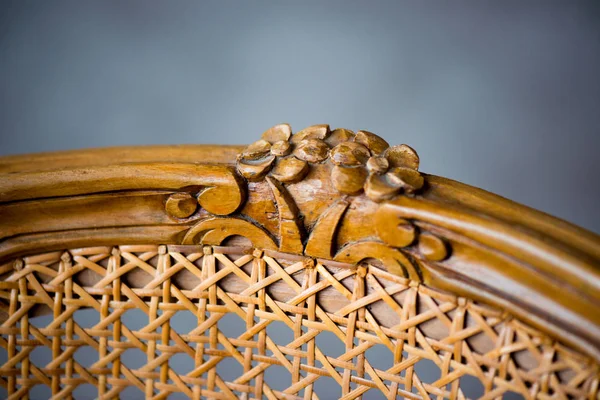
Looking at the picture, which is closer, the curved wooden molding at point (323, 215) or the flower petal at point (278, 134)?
the curved wooden molding at point (323, 215)

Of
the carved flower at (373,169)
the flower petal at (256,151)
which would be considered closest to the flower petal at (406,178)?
the carved flower at (373,169)

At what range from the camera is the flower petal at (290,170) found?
506 millimetres

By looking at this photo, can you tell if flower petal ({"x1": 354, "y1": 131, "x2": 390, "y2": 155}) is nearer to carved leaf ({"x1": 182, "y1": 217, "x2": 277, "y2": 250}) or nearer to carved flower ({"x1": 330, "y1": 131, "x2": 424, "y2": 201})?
carved flower ({"x1": 330, "y1": 131, "x2": 424, "y2": 201})

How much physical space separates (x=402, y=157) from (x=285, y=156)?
9 centimetres

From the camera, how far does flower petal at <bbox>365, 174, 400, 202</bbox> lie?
1.58 feet

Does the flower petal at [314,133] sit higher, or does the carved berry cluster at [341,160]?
the flower petal at [314,133]

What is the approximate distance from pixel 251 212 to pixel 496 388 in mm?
228

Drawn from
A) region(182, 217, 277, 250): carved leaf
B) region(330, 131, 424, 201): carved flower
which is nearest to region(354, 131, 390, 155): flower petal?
region(330, 131, 424, 201): carved flower

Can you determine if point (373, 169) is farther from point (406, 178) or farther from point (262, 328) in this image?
point (262, 328)

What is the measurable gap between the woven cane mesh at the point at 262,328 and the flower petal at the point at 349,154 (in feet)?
0.28

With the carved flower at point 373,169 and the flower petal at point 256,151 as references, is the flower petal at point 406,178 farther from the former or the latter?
the flower petal at point 256,151

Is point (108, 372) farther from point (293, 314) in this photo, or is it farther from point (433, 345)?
point (433, 345)

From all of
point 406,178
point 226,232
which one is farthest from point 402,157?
point 226,232

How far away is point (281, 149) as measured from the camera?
0.52 metres
